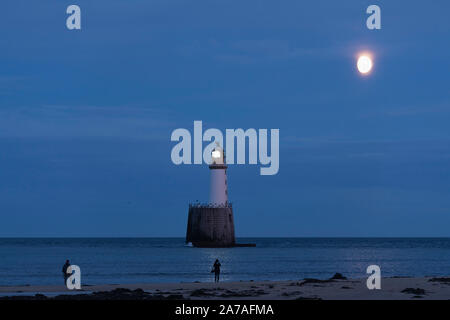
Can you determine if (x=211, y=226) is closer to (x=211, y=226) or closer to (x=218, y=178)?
(x=211, y=226)

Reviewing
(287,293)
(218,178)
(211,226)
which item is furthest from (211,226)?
(287,293)

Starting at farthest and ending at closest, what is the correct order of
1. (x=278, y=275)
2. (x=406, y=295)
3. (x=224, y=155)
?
(x=224, y=155) < (x=278, y=275) < (x=406, y=295)

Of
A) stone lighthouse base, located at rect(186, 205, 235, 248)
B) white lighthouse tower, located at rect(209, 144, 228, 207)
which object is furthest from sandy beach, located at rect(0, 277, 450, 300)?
stone lighthouse base, located at rect(186, 205, 235, 248)

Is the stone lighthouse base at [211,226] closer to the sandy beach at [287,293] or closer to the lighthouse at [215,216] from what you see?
the lighthouse at [215,216]

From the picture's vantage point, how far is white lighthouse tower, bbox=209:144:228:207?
352 ft

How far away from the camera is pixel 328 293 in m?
36.8

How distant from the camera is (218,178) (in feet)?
354

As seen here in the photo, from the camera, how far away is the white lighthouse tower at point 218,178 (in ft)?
352

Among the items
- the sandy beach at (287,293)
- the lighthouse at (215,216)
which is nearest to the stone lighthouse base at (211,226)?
the lighthouse at (215,216)
